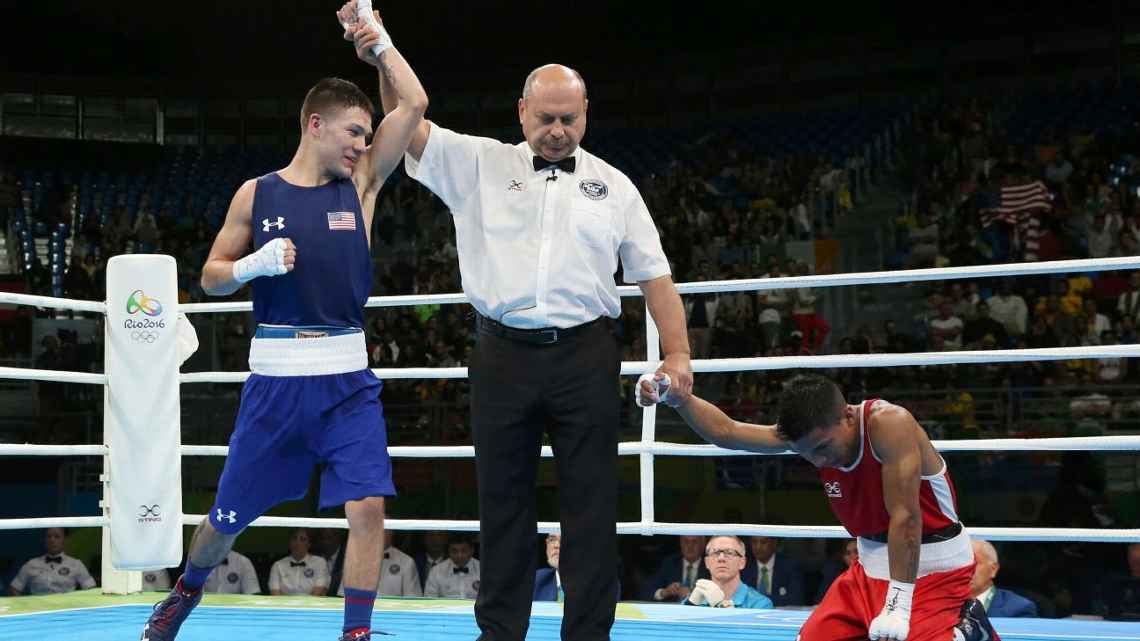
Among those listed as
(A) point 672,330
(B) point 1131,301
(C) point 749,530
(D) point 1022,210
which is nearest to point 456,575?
(C) point 749,530

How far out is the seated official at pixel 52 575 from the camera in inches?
318

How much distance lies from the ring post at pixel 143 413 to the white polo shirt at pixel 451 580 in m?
3.61

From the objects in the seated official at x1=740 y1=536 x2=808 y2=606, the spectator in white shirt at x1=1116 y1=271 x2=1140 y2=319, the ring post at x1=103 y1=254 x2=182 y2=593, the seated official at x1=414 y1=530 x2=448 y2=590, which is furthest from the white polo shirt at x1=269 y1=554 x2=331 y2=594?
the spectator in white shirt at x1=1116 y1=271 x2=1140 y2=319

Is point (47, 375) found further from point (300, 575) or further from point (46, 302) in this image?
point (300, 575)

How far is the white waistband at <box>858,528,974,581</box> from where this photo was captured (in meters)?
3.24

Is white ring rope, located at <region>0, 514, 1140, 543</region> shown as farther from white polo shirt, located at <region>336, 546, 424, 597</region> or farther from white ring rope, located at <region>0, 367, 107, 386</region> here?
white polo shirt, located at <region>336, 546, 424, 597</region>

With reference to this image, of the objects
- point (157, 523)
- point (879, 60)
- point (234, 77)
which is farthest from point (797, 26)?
point (157, 523)

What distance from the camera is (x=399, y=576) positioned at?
8.07 metres

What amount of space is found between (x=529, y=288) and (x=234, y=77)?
17698 millimetres

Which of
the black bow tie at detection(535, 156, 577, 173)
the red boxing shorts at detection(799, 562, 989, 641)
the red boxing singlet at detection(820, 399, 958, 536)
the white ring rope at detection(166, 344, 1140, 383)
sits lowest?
the red boxing shorts at detection(799, 562, 989, 641)

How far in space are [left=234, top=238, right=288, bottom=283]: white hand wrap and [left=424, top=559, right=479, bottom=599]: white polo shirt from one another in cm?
514

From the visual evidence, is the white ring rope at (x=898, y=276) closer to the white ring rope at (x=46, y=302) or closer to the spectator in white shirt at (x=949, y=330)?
the white ring rope at (x=46, y=302)

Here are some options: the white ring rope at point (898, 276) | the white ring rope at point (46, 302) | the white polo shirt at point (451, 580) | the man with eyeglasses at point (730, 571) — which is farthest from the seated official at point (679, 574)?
the white ring rope at point (46, 302)

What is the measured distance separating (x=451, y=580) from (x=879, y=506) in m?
5.11
